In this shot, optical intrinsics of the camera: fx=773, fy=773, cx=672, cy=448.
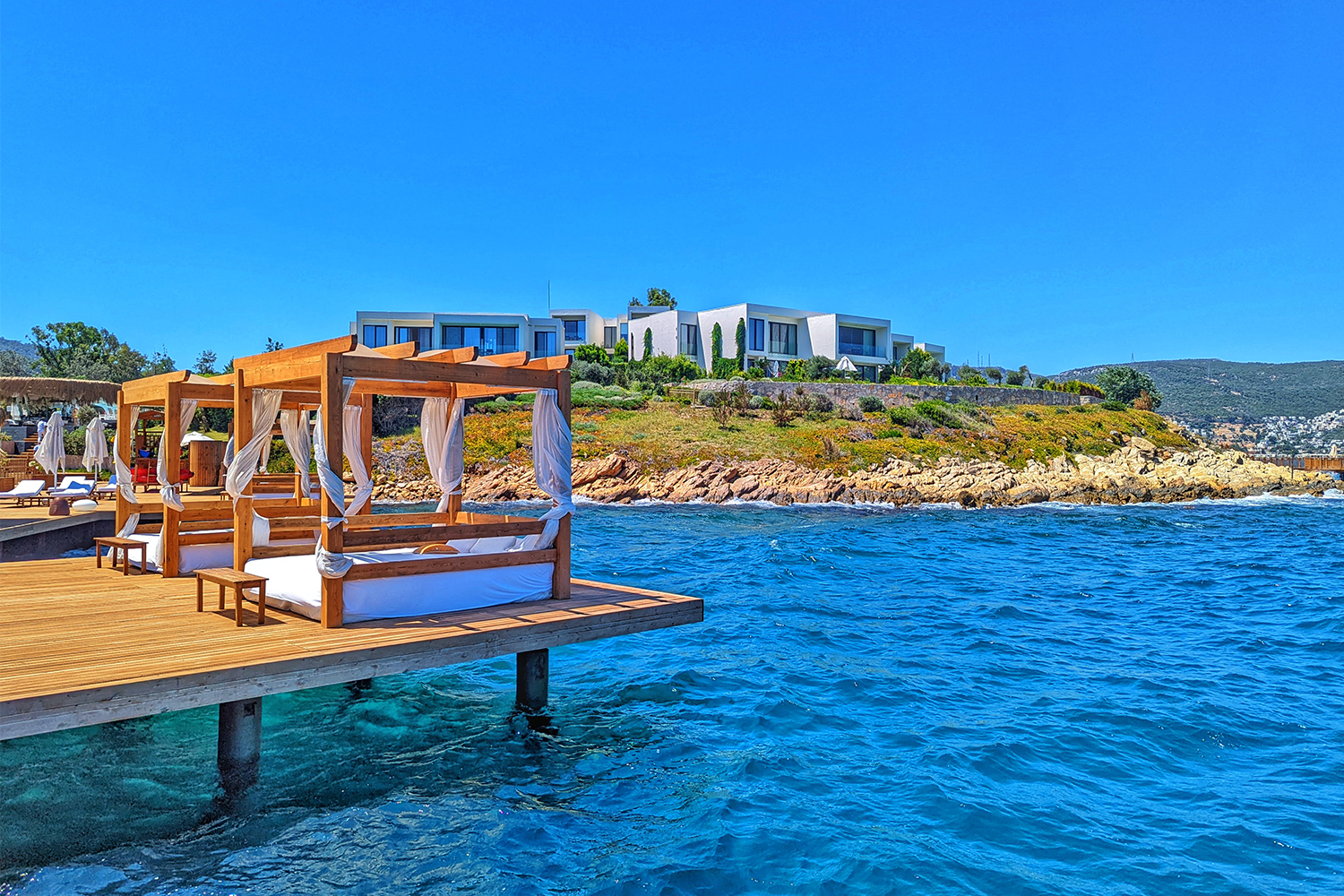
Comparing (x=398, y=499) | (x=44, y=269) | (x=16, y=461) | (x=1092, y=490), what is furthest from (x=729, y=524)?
(x=44, y=269)

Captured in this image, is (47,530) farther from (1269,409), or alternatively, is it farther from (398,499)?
(1269,409)

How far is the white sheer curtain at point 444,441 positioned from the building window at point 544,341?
145 ft

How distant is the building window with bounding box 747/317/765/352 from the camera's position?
53.8m

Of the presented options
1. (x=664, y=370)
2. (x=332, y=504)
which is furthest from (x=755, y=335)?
(x=332, y=504)

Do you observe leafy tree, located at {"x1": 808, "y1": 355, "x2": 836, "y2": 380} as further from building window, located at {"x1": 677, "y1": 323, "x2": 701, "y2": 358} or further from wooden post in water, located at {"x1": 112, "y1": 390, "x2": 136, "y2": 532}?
wooden post in water, located at {"x1": 112, "y1": 390, "x2": 136, "y2": 532}

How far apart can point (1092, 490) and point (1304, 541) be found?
11.4 m

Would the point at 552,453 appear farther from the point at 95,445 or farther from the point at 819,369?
the point at 819,369

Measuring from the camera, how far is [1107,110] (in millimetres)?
29812

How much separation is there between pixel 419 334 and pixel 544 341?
8536 mm

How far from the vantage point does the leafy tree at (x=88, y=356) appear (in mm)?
39750

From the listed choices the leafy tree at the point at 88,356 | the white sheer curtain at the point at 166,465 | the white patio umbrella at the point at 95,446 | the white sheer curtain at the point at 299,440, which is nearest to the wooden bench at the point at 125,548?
the white sheer curtain at the point at 166,465

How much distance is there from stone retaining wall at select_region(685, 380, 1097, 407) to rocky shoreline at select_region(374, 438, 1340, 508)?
26.9 ft

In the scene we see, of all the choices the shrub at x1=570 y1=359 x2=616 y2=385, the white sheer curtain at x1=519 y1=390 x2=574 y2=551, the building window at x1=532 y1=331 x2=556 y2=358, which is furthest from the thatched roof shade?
the building window at x1=532 y1=331 x2=556 y2=358

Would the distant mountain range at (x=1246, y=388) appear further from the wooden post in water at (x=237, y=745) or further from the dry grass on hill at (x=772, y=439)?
the wooden post in water at (x=237, y=745)
